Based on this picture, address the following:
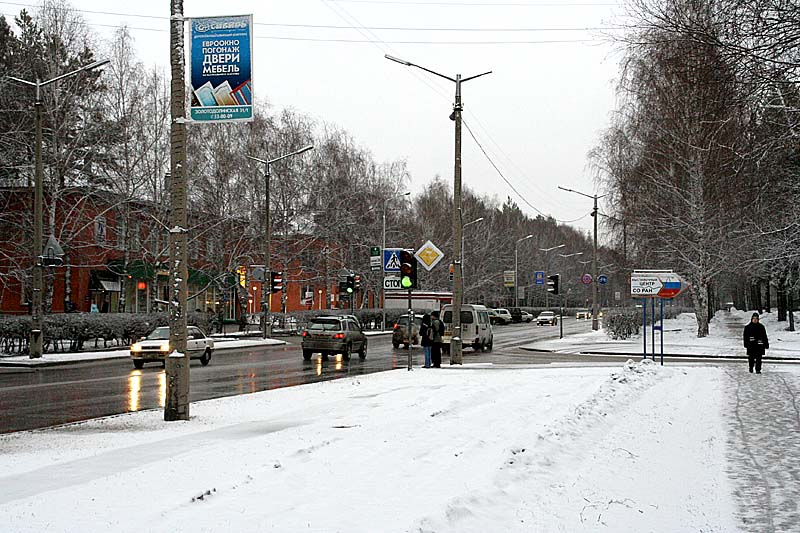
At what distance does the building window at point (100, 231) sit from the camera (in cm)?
4413

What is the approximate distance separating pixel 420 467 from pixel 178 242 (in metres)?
6.18

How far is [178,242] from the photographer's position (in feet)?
42.6

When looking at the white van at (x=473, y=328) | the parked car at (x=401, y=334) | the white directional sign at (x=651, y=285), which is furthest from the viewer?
the parked car at (x=401, y=334)

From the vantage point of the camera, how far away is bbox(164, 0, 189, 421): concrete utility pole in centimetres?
1277

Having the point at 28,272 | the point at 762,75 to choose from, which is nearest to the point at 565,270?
the point at 28,272

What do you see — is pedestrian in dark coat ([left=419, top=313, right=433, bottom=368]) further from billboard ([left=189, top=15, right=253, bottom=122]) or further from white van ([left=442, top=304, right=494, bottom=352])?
billboard ([left=189, top=15, right=253, bottom=122])

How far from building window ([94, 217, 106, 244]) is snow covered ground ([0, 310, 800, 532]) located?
31.6 meters

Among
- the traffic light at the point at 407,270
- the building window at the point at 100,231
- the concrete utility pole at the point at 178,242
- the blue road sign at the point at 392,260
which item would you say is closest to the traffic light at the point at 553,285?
the blue road sign at the point at 392,260

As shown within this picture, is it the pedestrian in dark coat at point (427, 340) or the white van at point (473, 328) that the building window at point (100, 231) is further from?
the pedestrian in dark coat at point (427, 340)

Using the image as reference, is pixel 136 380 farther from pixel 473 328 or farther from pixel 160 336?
pixel 473 328

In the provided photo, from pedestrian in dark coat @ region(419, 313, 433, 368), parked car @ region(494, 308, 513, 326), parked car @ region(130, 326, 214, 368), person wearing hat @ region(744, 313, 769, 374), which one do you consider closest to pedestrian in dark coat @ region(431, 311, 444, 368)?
pedestrian in dark coat @ region(419, 313, 433, 368)

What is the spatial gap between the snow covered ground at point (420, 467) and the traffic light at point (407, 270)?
873cm

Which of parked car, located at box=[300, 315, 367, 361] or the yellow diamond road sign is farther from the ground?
the yellow diamond road sign

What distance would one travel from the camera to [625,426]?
1261 cm
